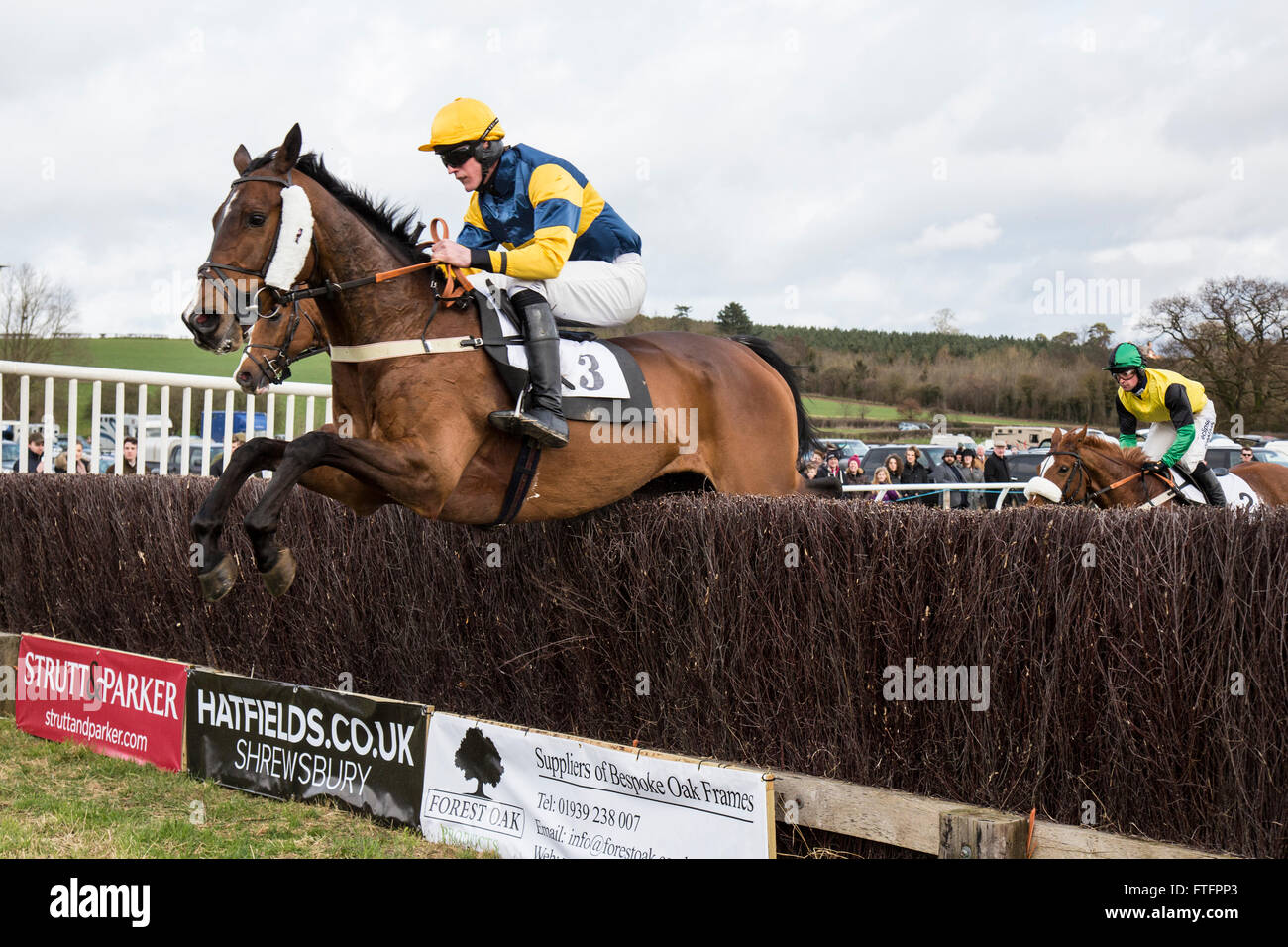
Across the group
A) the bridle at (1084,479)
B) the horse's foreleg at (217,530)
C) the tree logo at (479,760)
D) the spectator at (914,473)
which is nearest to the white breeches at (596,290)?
the horse's foreleg at (217,530)

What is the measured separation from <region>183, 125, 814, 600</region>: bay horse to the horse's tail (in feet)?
4.17

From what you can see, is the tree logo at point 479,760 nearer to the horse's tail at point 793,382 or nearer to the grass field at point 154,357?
the horse's tail at point 793,382

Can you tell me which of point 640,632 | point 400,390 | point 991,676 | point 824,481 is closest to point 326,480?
point 400,390

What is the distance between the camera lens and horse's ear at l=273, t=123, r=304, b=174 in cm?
470

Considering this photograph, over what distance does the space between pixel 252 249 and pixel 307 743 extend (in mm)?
2336

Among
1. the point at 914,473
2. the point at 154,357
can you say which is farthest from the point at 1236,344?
the point at 154,357

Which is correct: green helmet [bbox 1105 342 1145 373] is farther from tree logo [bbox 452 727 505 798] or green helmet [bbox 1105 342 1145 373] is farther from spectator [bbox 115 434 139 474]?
spectator [bbox 115 434 139 474]

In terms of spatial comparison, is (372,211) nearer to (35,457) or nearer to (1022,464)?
(35,457)

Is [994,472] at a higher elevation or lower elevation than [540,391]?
lower

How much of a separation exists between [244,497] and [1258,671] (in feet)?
16.6

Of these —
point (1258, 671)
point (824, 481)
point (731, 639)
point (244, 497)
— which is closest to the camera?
point (1258, 671)

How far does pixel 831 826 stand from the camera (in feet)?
13.0

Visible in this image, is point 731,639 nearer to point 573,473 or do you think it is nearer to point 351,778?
point 573,473

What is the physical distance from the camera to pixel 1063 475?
9.48 metres
